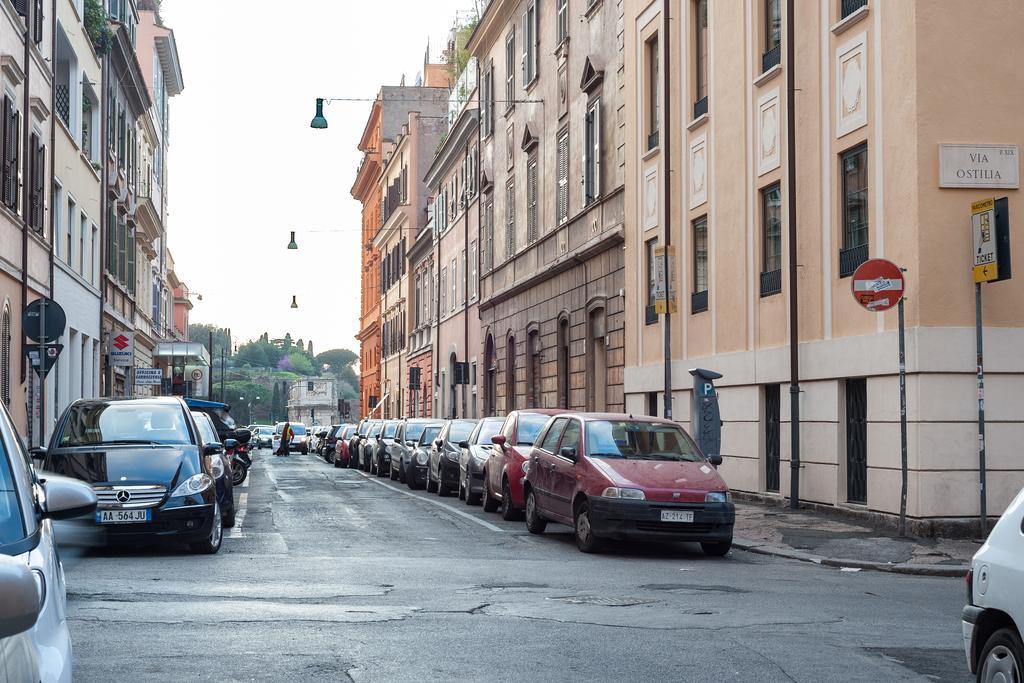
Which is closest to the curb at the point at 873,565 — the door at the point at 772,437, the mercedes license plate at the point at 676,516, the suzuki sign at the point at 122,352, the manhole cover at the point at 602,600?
the mercedes license plate at the point at 676,516

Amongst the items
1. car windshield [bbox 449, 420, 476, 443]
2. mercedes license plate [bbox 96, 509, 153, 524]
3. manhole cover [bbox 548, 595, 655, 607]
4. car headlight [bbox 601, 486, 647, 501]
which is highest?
car windshield [bbox 449, 420, 476, 443]

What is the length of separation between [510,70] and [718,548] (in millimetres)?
29731

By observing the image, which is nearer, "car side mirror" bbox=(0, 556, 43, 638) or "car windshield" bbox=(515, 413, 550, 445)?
"car side mirror" bbox=(0, 556, 43, 638)

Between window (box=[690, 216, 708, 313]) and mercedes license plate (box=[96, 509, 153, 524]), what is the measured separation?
13.6 m

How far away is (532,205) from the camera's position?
130 feet

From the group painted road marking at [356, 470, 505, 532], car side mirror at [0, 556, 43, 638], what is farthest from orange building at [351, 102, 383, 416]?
car side mirror at [0, 556, 43, 638]

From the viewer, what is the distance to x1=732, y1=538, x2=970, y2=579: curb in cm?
1404

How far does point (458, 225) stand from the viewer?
5438 cm

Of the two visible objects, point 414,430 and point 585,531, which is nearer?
point 585,531

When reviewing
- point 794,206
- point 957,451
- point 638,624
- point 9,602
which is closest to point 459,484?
point 794,206

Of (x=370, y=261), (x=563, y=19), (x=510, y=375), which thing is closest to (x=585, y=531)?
(x=563, y=19)

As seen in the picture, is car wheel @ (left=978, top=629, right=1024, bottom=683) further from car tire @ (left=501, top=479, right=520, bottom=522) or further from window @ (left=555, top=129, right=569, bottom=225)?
window @ (left=555, top=129, right=569, bottom=225)

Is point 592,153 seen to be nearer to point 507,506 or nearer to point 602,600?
point 507,506

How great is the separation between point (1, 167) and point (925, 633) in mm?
19506
